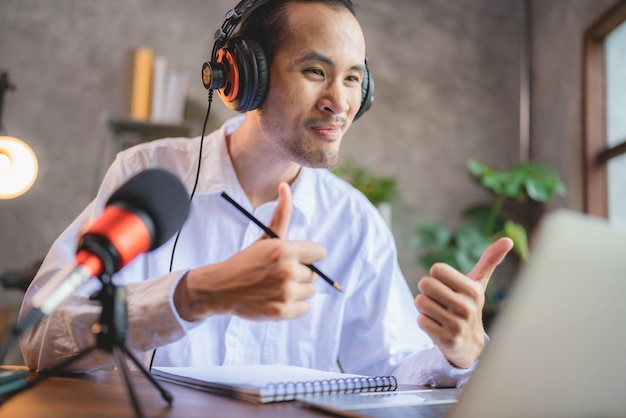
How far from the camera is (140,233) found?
1.94 ft

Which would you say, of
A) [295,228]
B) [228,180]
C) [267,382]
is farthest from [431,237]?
[267,382]

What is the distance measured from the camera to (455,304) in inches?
32.6

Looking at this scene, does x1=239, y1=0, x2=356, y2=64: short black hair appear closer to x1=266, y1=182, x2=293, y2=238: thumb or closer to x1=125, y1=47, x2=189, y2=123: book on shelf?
x1=266, y1=182, x2=293, y2=238: thumb

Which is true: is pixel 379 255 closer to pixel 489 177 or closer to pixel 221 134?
pixel 221 134

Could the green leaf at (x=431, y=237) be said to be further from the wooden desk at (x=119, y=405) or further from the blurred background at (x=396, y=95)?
the wooden desk at (x=119, y=405)

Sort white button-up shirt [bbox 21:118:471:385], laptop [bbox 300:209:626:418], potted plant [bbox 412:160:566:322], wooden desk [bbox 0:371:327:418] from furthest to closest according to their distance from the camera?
potted plant [bbox 412:160:566:322] < white button-up shirt [bbox 21:118:471:385] < wooden desk [bbox 0:371:327:418] < laptop [bbox 300:209:626:418]

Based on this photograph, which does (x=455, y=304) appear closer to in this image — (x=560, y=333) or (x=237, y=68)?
(x=560, y=333)

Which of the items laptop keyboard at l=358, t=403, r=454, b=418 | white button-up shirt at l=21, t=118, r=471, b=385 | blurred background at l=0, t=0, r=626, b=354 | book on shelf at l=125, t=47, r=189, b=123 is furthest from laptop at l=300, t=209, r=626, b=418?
book on shelf at l=125, t=47, r=189, b=123

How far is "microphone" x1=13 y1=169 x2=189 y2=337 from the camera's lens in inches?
21.3

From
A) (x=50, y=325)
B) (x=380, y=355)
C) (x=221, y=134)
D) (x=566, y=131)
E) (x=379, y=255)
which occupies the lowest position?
(x=380, y=355)

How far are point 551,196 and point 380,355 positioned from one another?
1783 mm

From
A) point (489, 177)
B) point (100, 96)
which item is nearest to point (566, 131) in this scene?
point (489, 177)

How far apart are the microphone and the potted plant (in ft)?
7.56

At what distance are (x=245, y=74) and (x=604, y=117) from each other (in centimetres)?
200
